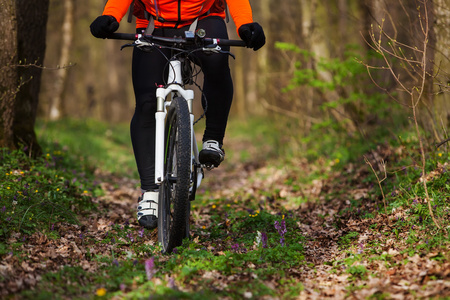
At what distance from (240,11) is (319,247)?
1.99 meters

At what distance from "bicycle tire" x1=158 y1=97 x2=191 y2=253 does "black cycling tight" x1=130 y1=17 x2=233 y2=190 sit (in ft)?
0.78

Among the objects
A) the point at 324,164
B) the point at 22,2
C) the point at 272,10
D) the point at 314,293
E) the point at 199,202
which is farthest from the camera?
the point at 272,10

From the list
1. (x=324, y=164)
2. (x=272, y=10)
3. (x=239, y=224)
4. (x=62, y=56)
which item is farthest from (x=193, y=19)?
(x=272, y=10)

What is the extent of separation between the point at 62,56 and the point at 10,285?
12.1 metres

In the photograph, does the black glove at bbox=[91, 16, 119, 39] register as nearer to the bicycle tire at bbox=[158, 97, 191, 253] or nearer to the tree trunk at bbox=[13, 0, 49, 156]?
the bicycle tire at bbox=[158, 97, 191, 253]

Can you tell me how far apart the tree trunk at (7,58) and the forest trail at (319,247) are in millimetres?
1417

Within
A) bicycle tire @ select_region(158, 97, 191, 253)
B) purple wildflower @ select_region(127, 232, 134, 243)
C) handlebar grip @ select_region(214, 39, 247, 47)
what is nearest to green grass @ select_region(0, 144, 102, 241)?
purple wildflower @ select_region(127, 232, 134, 243)

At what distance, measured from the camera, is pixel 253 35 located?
136 inches

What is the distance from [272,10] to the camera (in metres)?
23.3

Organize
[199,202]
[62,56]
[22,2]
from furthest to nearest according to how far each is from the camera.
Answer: [62,56] → [199,202] → [22,2]

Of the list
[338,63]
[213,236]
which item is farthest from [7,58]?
[338,63]

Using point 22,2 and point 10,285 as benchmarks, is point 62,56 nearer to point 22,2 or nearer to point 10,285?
point 22,2

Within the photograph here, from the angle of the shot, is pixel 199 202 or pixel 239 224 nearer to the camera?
pixel 239 224

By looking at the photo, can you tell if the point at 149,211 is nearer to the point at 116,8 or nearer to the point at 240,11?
the point at 116,8
